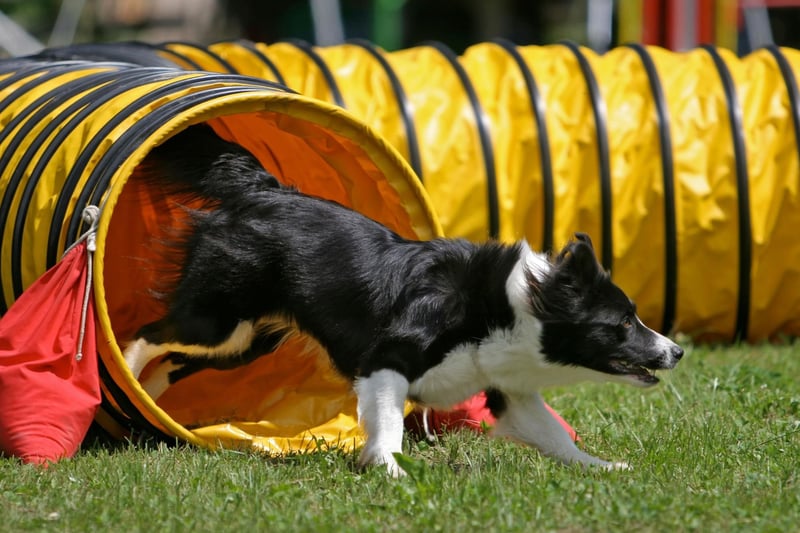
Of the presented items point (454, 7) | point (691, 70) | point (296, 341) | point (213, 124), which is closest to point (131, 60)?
point (213, 124)

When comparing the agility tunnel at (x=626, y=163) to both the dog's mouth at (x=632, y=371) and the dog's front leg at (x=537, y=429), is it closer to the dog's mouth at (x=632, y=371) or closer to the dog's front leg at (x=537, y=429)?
the dog's front leg at (x=537, y=429)

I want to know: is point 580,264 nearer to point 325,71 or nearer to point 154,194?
point 154,194

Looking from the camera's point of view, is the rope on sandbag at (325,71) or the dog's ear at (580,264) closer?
the dog's ear at (580,264)

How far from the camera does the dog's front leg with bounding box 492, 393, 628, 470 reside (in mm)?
4613

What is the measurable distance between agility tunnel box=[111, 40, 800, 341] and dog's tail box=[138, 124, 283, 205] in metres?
2.02

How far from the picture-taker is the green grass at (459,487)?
364 centimetres

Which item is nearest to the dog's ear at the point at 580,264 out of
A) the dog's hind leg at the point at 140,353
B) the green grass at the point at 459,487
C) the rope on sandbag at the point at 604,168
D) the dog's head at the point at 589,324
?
the dog's head at the point at 589,324

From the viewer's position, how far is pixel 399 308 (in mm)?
4531

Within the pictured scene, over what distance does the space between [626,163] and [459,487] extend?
148 inches

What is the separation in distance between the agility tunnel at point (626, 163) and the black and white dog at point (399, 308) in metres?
2.22

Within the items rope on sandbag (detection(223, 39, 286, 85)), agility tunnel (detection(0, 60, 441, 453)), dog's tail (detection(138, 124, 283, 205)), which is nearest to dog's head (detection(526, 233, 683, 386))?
agility tunnel (detection(0, 60, 441, 453))

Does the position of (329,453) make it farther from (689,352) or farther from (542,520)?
(689,352)

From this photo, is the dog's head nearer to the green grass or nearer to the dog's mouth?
the dog's mouth

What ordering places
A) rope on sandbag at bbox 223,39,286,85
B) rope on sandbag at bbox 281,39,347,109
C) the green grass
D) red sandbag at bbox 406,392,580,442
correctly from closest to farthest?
the green grass
red sandbag at bbox 406,392,580,442
rope on sandbag at bbox 281,39,347,109
rope on sandbag at bbox 223,39,286,85
